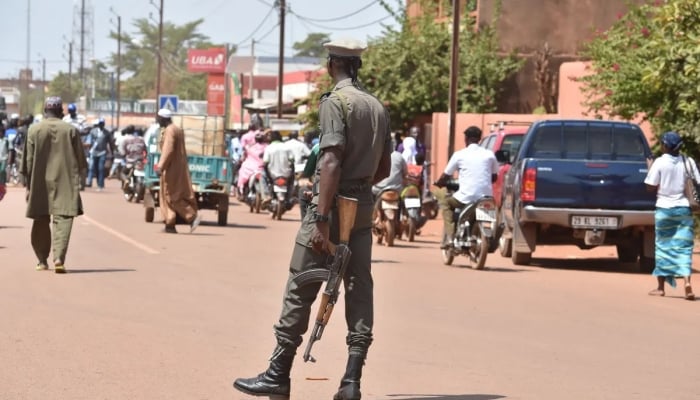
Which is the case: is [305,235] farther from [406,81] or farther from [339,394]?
[406,81]

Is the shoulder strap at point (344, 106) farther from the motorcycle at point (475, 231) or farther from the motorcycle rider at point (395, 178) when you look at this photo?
the motorcycle rider at point (395, 178)

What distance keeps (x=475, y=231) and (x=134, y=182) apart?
16.2 meters

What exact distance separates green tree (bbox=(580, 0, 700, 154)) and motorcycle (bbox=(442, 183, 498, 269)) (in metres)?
3.90

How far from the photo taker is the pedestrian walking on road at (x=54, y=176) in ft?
49.6

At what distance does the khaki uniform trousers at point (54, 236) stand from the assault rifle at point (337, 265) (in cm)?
768

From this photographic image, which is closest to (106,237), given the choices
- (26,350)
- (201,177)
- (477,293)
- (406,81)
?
(201,177)

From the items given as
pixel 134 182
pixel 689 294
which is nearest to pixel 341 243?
pixel 689 294

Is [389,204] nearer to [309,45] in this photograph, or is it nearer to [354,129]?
[354,129]

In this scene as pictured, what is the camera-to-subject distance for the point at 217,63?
343 feet

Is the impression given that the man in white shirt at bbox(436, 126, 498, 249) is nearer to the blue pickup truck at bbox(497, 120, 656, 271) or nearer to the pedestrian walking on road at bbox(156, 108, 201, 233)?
the blue pickup truck at bbox(497, 120, 656, 271)

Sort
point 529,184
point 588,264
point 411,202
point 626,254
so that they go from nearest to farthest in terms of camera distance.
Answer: point 529,184
point 626,254
point 588,264
point 411,202

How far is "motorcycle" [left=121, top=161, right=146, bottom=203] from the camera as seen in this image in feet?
107

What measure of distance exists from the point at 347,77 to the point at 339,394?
1.69 metres

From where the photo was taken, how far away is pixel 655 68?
2170 centimetres
